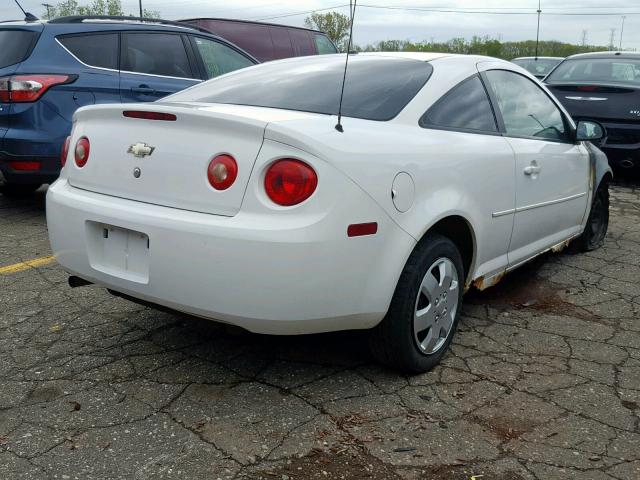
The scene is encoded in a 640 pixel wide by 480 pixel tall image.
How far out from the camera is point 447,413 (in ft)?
9.05

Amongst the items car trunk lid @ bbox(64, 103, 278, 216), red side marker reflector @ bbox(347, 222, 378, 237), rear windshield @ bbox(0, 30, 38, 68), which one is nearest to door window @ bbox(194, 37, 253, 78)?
rear windshield @ bbox(0, 30, 38, 68)

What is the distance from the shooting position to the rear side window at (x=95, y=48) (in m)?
5.80

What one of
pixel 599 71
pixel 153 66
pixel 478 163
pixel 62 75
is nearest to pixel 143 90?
pixel 153 66

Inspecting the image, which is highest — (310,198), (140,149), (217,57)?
Result: (217,57)

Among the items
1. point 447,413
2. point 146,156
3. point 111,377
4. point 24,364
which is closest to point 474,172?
point 447,413

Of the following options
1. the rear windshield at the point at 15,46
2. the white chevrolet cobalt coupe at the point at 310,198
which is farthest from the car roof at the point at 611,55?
the rear windshield at the point at 15,46

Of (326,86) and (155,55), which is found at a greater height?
(155,55)

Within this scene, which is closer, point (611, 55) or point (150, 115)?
point (150, 115)

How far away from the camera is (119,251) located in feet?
9.16

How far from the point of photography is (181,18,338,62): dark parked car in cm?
1034

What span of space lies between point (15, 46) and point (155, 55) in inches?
49.7

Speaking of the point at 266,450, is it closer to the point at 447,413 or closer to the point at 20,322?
the point at 447,413

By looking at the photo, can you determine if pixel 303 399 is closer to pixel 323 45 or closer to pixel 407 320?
pixel 407 320

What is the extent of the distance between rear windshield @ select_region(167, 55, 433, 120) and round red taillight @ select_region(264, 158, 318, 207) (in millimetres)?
566
